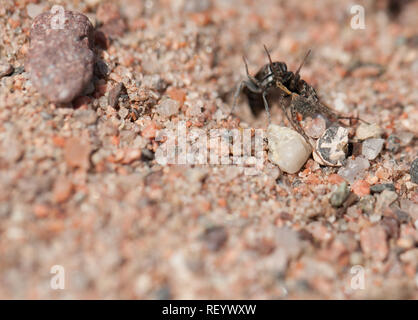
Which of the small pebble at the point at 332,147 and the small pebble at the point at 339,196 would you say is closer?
the small pebble at the point at 339,196

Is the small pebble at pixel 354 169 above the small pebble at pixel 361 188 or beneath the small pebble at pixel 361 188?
above

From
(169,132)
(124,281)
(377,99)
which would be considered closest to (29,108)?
(169,132)

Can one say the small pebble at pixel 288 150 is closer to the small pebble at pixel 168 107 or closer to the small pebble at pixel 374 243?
the small pebble at pixel 374 243

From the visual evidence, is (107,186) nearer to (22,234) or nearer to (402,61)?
(22,234)

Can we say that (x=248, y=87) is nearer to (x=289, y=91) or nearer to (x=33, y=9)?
(x=289, y=91)

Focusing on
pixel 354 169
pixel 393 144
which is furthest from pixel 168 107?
pixel 393 144

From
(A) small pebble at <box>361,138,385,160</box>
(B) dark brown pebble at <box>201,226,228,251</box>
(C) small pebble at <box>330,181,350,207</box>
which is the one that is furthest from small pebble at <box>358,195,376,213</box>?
(B) dark brown pebble at <box>201,226,228,251</box>

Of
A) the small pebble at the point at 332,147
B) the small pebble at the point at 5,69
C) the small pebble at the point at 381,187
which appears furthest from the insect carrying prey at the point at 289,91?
the small pebble at the point at 5,69
